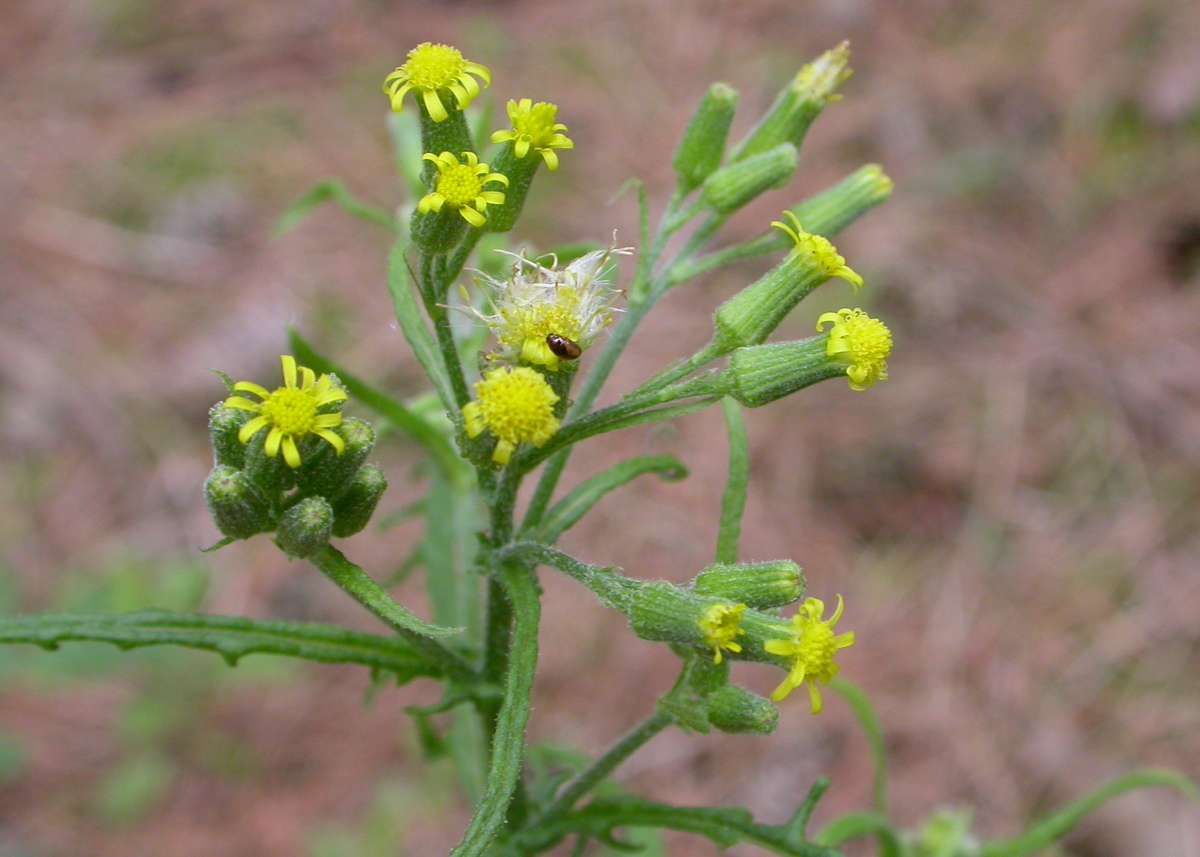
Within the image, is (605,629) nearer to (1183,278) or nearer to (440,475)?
(440,475)

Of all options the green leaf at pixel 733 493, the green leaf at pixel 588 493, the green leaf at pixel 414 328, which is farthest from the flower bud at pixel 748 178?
the green leaf at pixel 414 328

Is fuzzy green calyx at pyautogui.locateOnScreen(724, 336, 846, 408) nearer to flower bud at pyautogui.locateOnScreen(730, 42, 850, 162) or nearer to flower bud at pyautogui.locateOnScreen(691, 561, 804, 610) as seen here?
flower bud at pyautogui.locateOnScreen(691, 561, 804, 610)

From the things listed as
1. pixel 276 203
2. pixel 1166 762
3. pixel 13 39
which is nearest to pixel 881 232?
pixel 1166 762

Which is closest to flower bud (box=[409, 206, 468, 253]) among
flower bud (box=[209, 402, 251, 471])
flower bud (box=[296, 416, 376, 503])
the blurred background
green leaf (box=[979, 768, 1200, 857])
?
flower bud (box=[296, 416, 376, 503])

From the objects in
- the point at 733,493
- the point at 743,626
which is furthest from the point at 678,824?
the point at 733,493

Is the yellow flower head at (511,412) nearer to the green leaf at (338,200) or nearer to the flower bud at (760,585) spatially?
the flower bud at (760,585)

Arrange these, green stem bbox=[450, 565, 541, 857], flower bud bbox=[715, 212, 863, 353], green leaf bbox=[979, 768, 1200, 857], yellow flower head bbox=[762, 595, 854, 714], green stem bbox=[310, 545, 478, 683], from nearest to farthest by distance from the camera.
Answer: green stem bbox=[450, 565, 541, 857] < green stem bbox=[310, 545, 478, 683] < yellow flower head bbox=[762, 595, 854, 714] < flower bud bbox=[715, 212, 863, 353] < green leaf bbox=[979, 768, 1200, 857]
